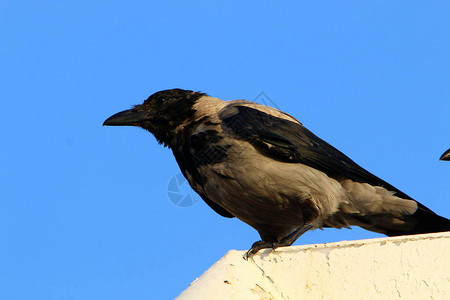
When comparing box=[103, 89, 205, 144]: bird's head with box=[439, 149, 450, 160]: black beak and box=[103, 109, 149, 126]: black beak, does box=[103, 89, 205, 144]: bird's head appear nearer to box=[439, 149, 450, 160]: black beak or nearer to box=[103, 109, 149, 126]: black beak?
box=[103, 109, 149, 126]: black beak

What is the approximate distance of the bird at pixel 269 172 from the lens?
19.7 feet

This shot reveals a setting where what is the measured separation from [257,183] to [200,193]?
3.40ft

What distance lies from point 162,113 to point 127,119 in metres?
0.42

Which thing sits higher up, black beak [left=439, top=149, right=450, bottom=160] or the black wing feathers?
the black wing feathers

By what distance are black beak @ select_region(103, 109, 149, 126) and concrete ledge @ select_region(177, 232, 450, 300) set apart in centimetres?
374

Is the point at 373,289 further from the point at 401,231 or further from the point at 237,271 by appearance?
the point at 401,231

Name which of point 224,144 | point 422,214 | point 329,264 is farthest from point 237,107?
point 329,264

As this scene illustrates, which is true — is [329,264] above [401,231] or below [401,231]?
below

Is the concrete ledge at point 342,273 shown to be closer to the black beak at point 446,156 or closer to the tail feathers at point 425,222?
the black beak at point 446,156

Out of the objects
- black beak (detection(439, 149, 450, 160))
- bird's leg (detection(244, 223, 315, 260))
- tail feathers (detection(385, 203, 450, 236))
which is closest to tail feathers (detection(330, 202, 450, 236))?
tail feathers (detection(385, 203, 450, 236))

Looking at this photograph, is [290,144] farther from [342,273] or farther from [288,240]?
[342,273]

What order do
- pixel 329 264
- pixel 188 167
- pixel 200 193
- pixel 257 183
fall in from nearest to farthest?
pixel 329 264, pixel 257 183, pixel 188 167, pixel 200 193

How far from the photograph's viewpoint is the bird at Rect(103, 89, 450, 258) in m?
6.00

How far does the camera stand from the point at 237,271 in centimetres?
327
